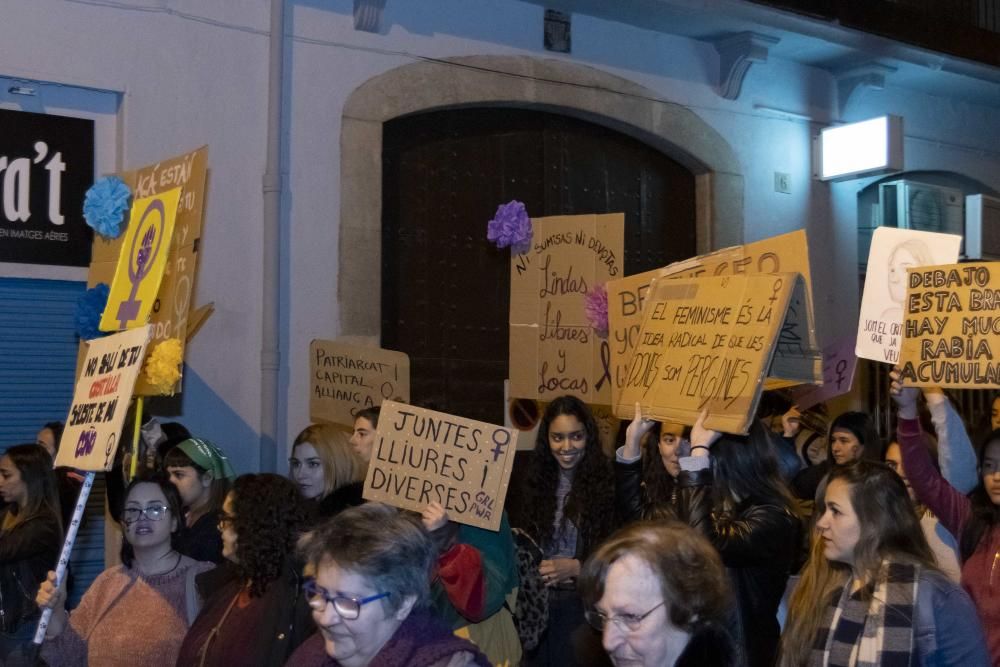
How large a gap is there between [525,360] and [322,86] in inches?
103

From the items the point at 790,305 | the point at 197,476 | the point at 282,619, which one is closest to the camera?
the point at 282,619

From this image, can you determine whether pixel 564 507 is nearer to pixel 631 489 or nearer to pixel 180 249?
pixel 631 489

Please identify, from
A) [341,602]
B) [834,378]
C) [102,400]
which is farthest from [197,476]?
[834,378]

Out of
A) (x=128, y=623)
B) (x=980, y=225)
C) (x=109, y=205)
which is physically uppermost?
(x=980, y=225)

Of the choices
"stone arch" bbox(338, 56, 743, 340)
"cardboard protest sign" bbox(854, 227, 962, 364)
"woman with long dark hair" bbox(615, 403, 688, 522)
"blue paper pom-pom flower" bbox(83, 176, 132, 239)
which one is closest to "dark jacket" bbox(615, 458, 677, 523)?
"woman with long dark hair" bbox(615, 403, 688, 522)

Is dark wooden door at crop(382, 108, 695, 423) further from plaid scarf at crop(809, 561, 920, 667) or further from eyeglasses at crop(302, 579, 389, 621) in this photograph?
eyeglasses at crop(302, 579, 389, 621)

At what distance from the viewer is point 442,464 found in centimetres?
475

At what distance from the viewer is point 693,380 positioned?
5.19 m

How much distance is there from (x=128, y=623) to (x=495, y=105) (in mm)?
6150

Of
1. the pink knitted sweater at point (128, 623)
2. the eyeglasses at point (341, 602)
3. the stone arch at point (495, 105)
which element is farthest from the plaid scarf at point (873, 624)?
the stone arch at point (495, 105)

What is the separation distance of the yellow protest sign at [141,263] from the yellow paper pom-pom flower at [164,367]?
0.21 meters

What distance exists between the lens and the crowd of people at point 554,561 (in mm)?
3010

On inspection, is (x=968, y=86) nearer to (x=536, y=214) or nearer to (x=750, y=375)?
(x=536, y=214)

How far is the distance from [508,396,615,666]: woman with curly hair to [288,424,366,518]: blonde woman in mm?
771
